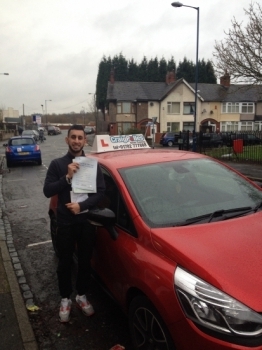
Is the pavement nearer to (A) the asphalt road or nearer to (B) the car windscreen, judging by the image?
(A) the asphalt road

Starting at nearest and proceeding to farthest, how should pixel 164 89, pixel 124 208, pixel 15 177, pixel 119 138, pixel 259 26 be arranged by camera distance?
pixel 124 208 < pixel 119 138 < pixel 15 177 < pixel 259 26 < pixel 164 89

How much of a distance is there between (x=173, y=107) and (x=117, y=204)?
47.5m

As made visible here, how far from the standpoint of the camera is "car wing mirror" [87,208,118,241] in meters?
2.92

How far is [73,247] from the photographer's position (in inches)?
132

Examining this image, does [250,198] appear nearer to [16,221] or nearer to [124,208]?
[124,208]

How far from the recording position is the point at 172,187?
3250mm

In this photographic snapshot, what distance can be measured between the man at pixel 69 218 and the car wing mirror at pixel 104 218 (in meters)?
0.18

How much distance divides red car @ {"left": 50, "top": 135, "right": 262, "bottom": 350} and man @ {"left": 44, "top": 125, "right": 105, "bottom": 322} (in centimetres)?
17

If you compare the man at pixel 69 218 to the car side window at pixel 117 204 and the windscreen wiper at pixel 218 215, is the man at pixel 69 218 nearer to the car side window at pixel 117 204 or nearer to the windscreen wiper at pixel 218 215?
the car side window at pixel 117 204

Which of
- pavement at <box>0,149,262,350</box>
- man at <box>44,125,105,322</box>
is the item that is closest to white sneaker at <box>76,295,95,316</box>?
man at <box>44,125,105,322</box>

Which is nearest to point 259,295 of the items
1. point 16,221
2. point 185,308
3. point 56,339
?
point 185,308

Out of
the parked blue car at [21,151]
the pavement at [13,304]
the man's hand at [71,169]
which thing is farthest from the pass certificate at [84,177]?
the parked blue car at [21,151]

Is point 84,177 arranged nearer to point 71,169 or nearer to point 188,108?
point 71,169

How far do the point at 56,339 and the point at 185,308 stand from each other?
1600 millimetres
